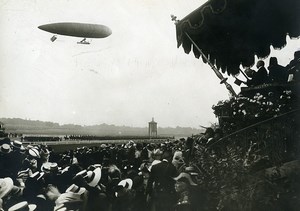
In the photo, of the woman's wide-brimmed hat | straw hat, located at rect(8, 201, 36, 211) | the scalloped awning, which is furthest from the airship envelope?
straw hat, located at rect(8, 201, 36, 211)

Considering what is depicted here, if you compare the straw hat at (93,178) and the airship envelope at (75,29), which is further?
the airship envelope at (75,29)

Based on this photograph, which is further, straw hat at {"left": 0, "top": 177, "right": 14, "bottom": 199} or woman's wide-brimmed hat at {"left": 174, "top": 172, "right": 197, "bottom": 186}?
woman's wide-brimmed hat at {"left": 174, "top": 172, "right": 197, "bottom": 186}

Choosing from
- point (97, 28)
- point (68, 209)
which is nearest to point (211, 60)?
point (68, 209)

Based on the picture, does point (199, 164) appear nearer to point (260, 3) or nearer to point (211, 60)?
point (211, 60)

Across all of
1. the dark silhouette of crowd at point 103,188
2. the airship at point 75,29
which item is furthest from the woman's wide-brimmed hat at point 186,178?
the airship at point 75,29

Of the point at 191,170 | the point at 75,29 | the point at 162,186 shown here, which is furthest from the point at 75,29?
the point at 191,170

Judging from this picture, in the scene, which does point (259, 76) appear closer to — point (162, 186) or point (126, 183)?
point (162, 186)

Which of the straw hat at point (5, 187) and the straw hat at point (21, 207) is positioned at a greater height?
the straw hat at point (5, 187)

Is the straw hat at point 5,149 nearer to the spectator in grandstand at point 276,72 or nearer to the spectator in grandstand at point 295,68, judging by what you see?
the spectator in grandstand at point 276,72

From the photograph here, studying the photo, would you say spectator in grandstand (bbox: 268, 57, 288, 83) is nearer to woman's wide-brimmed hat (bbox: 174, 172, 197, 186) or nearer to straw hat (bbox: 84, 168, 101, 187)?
woman's wide-brimmed hat (bbox: 174, 172, 197, 186)
